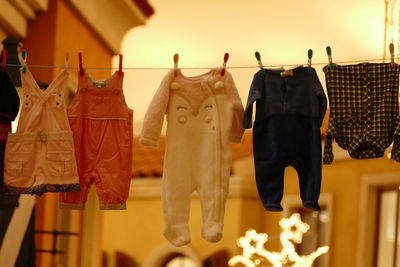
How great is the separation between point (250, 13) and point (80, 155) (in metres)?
4.35

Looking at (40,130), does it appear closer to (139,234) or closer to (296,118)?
(296,118)

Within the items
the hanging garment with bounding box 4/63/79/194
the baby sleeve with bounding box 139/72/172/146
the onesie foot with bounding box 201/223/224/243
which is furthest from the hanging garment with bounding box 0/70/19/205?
the onesie foot with bounding box 201/223/224/243

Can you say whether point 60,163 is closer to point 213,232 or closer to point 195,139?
point 195,139

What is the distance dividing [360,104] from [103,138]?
112 centimetres

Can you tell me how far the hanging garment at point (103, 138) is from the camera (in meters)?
3.90

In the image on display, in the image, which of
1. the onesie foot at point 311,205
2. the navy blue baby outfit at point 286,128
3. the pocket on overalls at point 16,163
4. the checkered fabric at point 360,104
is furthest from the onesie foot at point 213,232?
the pocket on overalls at point 16,163

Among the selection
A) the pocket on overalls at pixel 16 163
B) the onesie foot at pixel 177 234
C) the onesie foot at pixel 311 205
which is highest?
the pocket on overalls at pixel 16 163

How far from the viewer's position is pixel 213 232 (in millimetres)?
3740

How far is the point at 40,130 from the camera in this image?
12.7 ft

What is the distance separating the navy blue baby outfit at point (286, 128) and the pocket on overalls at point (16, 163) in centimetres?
99

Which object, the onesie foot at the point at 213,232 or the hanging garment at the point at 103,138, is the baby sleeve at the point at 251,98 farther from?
the hanging garment at the point at 103,138

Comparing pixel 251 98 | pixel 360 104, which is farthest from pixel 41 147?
pixel 360 104

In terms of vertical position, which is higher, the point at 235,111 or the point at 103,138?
the point at 235,111

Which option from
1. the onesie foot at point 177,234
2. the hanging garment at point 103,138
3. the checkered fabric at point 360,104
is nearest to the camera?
the checkered fabric at point 360,104
